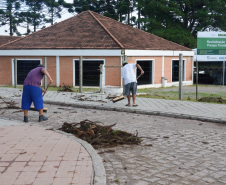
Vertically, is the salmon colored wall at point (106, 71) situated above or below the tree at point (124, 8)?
below

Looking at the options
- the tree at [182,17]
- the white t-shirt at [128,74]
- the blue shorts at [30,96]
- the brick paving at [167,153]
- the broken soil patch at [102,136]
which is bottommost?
the brick paving at [167,153]

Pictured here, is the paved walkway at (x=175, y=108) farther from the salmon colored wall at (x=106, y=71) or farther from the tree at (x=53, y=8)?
the tree at (x=53, y=8)

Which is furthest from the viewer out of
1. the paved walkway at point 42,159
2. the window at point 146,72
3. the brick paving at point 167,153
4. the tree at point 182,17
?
the tree at point 182,17

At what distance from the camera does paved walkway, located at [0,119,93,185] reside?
405 centimetres

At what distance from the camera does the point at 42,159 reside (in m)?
4.84

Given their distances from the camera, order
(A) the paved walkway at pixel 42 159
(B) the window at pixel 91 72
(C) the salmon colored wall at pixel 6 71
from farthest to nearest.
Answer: (C) the salmon colored wall at pixel 6 71 < (B) the window at pixel 91 72 < (A) the paved walkway at pixel 42 159

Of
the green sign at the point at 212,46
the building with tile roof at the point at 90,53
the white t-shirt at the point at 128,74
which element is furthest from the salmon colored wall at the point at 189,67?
the white t-shirt at the point at 128,74

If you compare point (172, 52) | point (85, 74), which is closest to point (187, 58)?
point (172, 52)

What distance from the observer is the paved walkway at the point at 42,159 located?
4047mm

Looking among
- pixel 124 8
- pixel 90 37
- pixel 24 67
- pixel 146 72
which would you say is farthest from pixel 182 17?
pixel 24 67

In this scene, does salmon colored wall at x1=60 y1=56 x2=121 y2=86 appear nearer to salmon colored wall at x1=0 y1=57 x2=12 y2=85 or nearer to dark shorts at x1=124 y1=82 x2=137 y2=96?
salmon colored wall at x1=0 y1=57 x2=12 y2=85

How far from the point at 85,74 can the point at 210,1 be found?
24195mm

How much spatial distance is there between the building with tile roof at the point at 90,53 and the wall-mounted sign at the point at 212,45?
5.69 ft

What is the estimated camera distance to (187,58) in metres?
28.0
